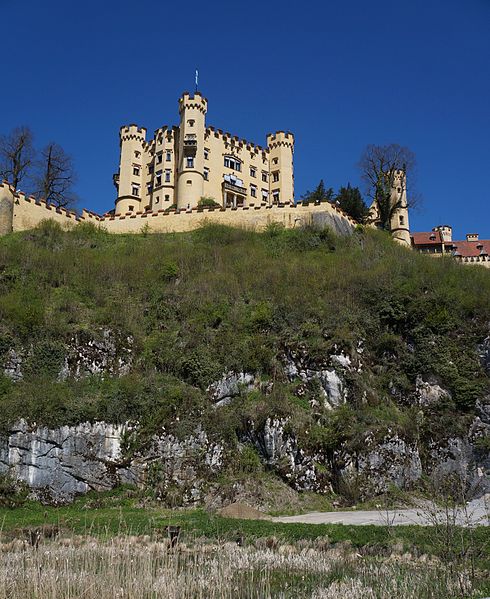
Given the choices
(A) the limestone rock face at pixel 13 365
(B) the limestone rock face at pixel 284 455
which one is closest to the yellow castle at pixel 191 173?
(A) the limestone rock face at pixel 13 365

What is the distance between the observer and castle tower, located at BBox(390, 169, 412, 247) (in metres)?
58.4

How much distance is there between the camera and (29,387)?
23.8 m

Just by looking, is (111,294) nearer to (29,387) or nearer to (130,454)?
(29,387)

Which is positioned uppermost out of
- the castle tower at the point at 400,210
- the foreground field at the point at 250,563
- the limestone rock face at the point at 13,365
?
the castle tower at the point at 400,210

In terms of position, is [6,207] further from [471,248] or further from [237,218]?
[471,248]

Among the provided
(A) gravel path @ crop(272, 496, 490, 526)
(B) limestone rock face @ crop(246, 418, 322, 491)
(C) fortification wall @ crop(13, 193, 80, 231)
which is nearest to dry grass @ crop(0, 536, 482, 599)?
(A) gravel path @ crop(272, 496, 490, 526)

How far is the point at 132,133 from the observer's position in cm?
6050

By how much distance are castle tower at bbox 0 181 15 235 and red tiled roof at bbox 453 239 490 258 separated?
Answer: 51.4 m

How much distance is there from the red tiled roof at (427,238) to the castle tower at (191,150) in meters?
31.0

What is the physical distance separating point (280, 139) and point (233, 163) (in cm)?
690

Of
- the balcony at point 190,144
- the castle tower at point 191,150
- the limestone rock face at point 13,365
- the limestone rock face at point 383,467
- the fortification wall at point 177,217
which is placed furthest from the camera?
the balcony at point 190,144

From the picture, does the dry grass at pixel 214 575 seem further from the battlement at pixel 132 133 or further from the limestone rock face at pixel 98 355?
the battlement at pixel 132 133

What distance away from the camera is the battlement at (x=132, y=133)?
60.5 m

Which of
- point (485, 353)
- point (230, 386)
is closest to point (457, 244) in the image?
point (485, 353)
